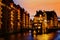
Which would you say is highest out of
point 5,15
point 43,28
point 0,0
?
point 0,0

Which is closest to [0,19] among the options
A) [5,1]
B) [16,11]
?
[5,1]

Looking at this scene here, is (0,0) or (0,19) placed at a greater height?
(0,0)

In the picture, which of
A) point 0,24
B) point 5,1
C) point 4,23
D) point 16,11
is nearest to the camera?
point 0,24

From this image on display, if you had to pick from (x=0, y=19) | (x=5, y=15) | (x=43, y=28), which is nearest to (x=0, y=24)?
(x=0, y=19)

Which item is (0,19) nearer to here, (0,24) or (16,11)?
(0,24)

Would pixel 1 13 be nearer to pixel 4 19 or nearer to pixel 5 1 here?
pixel 4 19

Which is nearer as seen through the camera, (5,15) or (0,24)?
(0,24)

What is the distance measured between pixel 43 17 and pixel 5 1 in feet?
82.6

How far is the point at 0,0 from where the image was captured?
11600 centimetres

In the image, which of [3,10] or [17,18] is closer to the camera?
[3,10]

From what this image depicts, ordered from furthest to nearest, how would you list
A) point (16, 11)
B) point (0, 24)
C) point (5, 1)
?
point (16, 11)
point (5, 1)
point (0, 24)

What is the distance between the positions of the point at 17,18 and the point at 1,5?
51102 millimetres

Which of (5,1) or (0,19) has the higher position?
(5,1)

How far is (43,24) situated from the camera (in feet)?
374
